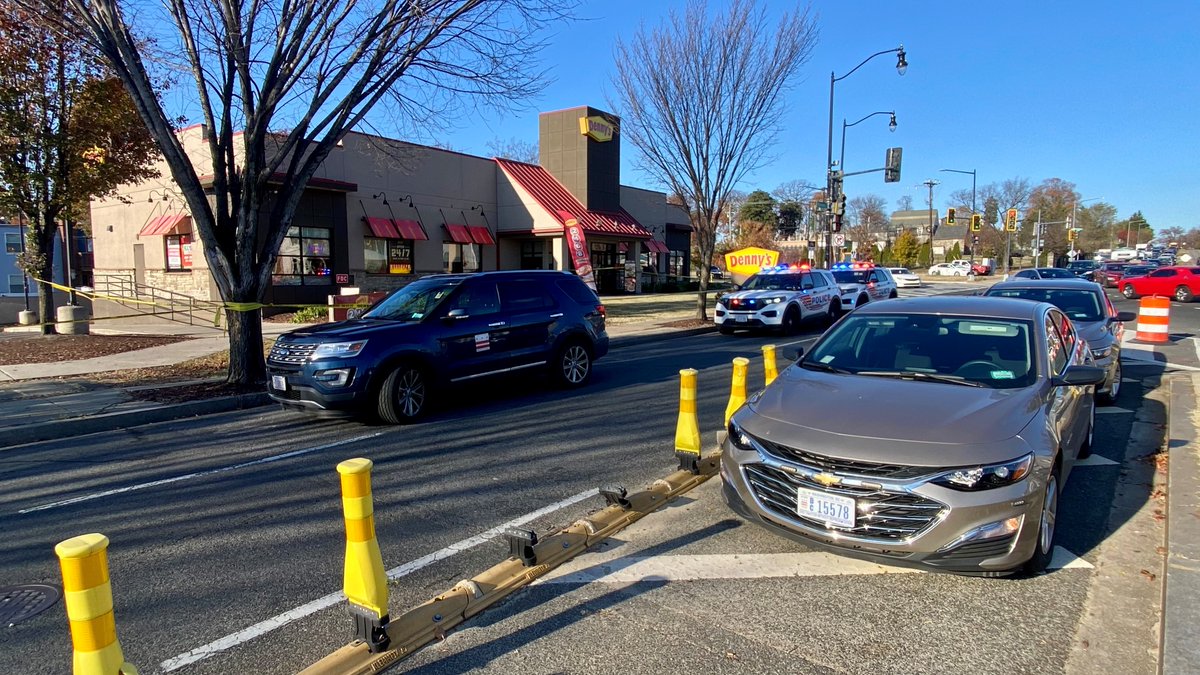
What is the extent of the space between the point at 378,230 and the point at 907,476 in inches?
929

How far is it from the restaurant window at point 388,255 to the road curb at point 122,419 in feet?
54.6

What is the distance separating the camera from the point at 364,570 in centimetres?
296

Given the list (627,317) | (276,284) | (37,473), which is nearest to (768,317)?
(627,317)

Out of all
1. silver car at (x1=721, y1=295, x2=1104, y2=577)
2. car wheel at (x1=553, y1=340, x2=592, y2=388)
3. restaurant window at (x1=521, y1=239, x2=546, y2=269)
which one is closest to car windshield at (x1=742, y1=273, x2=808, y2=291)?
car wheel at (x1=553, y1=340, x2=592, y2=388)

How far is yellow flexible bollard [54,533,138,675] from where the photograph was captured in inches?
83.5

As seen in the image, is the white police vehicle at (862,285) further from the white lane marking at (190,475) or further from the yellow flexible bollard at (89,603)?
the yellow flexible bollard at (89,603)

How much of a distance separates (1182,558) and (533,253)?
1127 inches

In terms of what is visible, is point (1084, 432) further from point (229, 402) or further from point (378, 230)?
point (378, 230)

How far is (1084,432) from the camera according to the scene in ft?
17.9

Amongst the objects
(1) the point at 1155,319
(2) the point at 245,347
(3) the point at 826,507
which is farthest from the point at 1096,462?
(1) the point at 1155,319

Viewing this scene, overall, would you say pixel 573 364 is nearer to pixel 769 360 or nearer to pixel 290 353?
pixel 290 353

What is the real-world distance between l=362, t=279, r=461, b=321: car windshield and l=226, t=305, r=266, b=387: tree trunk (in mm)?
2261

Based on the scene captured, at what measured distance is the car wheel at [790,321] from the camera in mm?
16547

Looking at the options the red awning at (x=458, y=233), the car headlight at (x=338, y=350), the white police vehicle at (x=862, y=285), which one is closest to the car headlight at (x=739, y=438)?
the car headlight at (x=338, y=350)
